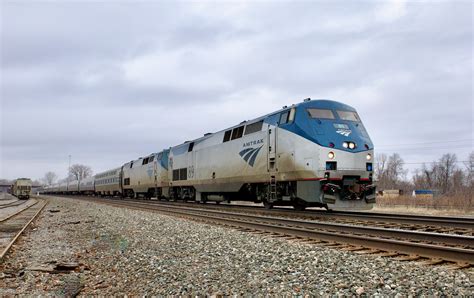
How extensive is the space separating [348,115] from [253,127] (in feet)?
14.2

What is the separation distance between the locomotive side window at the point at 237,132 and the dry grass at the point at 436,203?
13319 mm

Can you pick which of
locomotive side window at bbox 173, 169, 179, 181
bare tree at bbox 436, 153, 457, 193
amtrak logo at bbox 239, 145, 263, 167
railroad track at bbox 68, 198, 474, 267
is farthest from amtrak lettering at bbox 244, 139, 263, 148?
bare tree at bbox 436, 153, 457, 193

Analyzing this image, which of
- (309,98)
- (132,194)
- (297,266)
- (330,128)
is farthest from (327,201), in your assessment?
(132,194)

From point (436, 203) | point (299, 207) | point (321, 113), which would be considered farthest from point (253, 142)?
point (436, 203)

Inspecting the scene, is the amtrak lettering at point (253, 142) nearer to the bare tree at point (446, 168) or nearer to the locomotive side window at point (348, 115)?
the locomotive side window at point (348, 115)

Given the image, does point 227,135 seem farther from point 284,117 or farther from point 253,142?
point 284,117

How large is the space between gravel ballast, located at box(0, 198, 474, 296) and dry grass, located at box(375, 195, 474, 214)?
59.6ft

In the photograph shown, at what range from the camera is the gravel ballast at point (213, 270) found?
521 centimetres

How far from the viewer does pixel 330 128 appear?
13898 mm

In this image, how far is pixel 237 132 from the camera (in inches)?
755

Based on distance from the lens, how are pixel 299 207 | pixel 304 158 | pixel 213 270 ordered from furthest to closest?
pixel 299 207, pixel 304 158, pixel 213 270

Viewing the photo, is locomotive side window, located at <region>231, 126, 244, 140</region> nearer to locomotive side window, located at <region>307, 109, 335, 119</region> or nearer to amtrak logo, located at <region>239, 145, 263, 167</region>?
amtrak logo, located at <region>239, 145, 263, 167</region>

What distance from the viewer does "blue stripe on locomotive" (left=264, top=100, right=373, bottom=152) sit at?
44.4ft

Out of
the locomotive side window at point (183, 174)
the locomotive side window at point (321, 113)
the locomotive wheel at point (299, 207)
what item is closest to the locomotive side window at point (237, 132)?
the locomotive wheel at point (299, 207)
